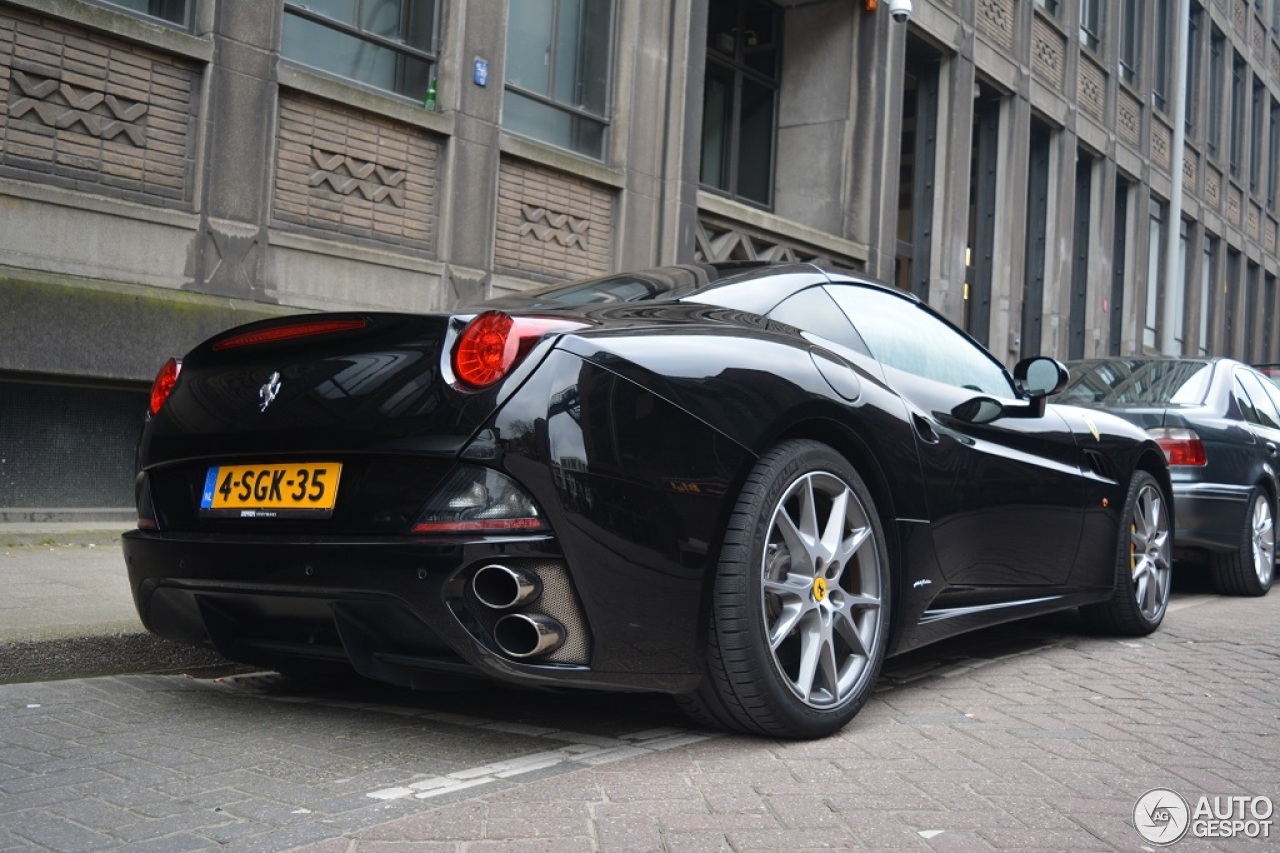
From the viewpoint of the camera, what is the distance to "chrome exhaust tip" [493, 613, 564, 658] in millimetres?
2893

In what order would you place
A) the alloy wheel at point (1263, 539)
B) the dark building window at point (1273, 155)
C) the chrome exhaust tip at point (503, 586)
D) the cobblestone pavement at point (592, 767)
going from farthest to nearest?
the dark building window at point (1273, 155), the alloy wheel at point (1263, 539), the chrome exhaust tip at point (503, 586), the cobblestone pavement at point (592, 767)

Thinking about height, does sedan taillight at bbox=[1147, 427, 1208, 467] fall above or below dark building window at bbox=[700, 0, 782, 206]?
below

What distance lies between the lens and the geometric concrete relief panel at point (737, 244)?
13.1 meters

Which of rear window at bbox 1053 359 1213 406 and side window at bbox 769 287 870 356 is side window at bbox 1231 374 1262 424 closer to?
rear window at bbox 1053 359 1213 406

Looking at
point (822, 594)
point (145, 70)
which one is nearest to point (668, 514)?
point (822, 594)

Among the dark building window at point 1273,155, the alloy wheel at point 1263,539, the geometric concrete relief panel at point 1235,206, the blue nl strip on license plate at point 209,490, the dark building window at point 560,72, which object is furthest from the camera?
the dark building window at point 1273,155

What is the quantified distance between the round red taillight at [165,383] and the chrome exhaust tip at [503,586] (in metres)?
1.31

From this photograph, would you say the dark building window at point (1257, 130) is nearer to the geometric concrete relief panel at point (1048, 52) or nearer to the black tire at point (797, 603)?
the geometric concrete relief panel at point (1048, 52)

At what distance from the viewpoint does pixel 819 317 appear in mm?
4035

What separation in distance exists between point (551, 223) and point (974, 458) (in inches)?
280

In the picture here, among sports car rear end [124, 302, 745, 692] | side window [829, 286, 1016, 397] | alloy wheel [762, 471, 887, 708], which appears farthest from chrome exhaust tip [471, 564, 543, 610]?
side window [829, 286, 1016, 397]

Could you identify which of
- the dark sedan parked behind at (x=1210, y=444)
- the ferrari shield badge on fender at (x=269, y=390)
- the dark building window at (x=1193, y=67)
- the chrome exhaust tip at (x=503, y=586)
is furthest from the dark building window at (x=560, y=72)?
the dark building window at (x=1193, y=67)

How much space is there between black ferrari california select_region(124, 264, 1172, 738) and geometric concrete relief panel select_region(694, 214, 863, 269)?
8.72m

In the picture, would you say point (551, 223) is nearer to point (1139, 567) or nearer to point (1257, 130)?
point (1139, 567)
